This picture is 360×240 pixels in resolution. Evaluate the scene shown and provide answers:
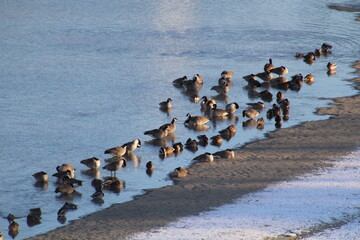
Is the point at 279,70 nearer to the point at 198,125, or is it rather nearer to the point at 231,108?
the point at 231,108

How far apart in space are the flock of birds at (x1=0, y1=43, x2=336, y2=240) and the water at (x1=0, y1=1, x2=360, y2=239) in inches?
8.3

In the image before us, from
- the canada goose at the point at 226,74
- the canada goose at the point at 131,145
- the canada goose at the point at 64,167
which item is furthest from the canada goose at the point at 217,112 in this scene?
the canada goose at the point at 64,167

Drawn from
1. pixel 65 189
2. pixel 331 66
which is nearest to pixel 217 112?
pixel 65 189

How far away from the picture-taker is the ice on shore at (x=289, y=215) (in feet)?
44.6

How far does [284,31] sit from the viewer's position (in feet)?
120

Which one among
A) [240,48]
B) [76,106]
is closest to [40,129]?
[76,106]

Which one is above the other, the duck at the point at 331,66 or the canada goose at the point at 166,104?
the duck at the point at 331,66

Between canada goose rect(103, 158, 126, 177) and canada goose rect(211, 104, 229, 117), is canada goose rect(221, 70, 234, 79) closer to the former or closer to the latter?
canada goose rect(211, 104, 229, 117)

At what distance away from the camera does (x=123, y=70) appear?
27188mm

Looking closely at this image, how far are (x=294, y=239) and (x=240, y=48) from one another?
63.7 ft

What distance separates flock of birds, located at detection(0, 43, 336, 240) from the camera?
15.7m

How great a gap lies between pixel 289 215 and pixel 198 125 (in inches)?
272

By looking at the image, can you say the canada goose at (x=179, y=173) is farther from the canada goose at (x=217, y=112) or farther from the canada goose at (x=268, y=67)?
the canada goose at (x=268, y=67)

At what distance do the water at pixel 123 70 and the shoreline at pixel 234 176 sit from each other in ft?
1.60
